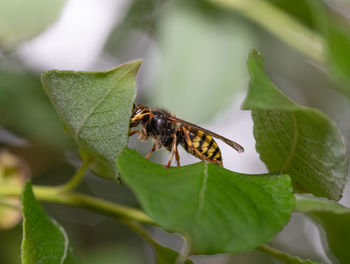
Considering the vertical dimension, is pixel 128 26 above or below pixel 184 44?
below

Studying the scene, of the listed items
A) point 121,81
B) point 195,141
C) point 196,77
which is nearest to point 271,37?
point 196,77

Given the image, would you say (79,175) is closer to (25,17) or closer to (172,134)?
(172,134)

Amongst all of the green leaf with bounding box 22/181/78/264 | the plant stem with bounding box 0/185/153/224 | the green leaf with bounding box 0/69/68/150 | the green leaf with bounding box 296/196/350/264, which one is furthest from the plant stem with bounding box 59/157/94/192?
the green leaf with bounding box 0/69/68/150

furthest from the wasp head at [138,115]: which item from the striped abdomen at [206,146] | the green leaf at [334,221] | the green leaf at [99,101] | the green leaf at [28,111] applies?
the green leaf at [28,111]

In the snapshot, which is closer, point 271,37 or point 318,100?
point 271,37

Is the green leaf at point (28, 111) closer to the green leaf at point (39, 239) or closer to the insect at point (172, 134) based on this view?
the insect at point (172, 134)

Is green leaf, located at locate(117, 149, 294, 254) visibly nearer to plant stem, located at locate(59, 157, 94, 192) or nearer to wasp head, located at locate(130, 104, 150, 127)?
plant stem, located at locate(59, 157, 94, 192)

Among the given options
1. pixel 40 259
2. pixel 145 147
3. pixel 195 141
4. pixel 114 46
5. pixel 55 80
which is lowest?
→ pixel 145 147

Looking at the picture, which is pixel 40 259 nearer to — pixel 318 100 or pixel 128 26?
pixel 128 26
